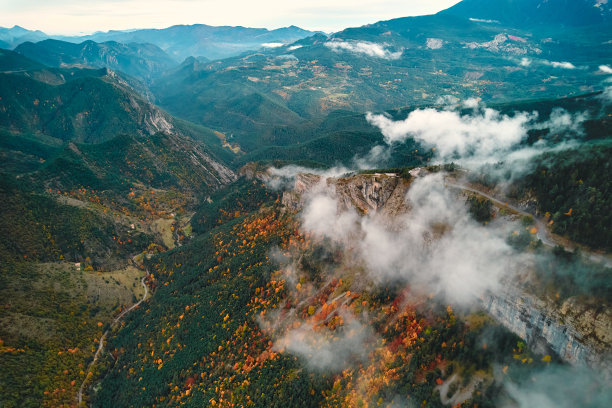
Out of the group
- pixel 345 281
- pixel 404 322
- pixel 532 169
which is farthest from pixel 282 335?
pixel 532 169

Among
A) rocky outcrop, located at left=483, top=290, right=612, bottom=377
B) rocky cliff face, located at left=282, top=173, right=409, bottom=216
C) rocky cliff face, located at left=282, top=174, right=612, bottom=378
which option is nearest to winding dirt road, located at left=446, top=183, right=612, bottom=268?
rocky cliff face, located at left=282, top=174, right=612, bottom=378

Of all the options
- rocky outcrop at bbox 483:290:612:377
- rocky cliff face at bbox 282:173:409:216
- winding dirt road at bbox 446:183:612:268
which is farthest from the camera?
rocky cliff face at bbox 282:173:409:216

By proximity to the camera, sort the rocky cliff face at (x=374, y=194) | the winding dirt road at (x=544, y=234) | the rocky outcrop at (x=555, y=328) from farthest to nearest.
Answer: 1. the rocky cliff face at (x=374, y=194)
2. the winding dirt road at (x=544, y=234)
3. the rocky outcrop at (x=555, y=328)

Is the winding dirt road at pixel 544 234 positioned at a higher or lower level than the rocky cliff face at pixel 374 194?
higher

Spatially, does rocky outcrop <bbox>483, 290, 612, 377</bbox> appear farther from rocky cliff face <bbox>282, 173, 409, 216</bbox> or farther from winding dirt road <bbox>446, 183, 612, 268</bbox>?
rocky cliff face <bbox>282, 173, 409, 216</bbox>

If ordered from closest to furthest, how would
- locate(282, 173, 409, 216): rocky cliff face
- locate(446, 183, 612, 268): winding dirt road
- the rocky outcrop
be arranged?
1. the rocky outcrop
2. locate(446, 183, 612, 268): winding dirt road
3. locate(282, 173, 409, 216): rocky cliff face

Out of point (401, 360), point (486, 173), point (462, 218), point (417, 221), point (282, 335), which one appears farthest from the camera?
point (282, 335)

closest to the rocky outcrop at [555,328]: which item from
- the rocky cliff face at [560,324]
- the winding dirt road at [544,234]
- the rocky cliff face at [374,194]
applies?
the rocky cliff face at [560,324]

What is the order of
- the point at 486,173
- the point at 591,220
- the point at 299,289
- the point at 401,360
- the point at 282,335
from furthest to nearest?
the point at 299,289 → the point at 282,335 → the point at 486,173 → the point at 401,360 → the point at 591,220

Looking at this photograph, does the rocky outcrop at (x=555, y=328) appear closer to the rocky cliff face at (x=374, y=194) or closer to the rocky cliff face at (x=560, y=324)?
the rocky cliff face at (x=560, y=324)

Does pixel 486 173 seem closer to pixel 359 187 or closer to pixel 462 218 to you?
pixel 462 218

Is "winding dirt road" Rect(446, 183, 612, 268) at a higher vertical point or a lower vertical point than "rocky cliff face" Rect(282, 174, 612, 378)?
higher
